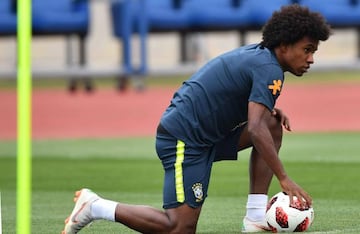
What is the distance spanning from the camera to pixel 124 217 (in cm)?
816

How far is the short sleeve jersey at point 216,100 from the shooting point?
8.26m

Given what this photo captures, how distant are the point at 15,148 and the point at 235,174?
5.83 metres

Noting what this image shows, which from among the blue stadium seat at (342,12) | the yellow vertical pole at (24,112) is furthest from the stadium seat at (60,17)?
the yellow vertical pole at (24,112)

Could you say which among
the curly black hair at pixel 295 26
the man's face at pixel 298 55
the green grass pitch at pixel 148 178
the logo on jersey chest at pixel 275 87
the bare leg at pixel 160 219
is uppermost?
the curly black hair at pixel 295 26

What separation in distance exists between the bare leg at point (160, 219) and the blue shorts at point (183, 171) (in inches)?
2.2

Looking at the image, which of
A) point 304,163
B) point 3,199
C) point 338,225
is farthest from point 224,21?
point 338,225

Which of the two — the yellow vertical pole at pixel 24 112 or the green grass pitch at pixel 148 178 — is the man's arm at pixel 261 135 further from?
the yellow vertical pole at pixel 24 112

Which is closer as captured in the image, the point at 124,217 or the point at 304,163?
the point at 124,217

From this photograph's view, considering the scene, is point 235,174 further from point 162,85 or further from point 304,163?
point 162,85

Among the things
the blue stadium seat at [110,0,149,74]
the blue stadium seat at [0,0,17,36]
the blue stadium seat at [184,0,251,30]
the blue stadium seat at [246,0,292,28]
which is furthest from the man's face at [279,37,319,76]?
the blue stadium seat at [184,0,251,30]

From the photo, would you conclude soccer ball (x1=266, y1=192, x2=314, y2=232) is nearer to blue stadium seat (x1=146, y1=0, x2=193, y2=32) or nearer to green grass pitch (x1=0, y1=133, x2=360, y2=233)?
green grass pitch (x1=0, y1=133, x2=360, y2=233)

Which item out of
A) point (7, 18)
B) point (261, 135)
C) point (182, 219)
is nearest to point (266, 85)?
point (261, 135)

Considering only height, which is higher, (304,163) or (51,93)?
(304,163)

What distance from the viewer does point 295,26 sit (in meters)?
8.15
